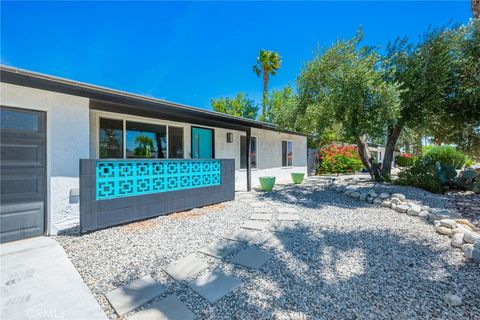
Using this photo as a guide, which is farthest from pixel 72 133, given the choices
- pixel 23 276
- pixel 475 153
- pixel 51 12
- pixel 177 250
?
pixel 475 153

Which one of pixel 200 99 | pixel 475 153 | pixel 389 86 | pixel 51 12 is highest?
pixel 200 99

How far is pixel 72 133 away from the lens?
4.16 metres

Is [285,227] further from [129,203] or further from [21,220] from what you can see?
[21,220]

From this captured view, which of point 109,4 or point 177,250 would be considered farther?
point 109,4

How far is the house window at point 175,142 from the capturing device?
7129mm

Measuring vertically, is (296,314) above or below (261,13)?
below

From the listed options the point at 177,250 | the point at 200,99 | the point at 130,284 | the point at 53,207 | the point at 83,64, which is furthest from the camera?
the point at 200,99

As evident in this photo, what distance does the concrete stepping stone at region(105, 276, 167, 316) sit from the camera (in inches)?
81.4

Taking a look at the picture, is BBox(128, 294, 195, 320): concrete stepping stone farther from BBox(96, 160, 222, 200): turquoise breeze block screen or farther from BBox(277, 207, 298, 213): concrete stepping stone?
BBox(277, 207, 298, 213): concrete stepping stone

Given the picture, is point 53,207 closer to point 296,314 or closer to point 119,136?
point 119,136

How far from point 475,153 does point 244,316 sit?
1347cm

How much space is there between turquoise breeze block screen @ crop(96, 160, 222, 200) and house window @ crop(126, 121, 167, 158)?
1.70m

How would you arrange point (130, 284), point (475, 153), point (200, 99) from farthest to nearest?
point (200, 99)
point (475, 153)
point (130, 284)

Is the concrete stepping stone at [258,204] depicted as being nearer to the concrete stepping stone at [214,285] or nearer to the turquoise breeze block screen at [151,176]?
the turquoise breeze block screen at [151,176]
